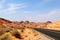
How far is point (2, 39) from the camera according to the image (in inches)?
1163

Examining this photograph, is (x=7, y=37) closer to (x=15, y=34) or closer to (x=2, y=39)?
(x=2, y=39)

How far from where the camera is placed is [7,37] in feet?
101

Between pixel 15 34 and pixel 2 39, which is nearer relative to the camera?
pixel 2 39

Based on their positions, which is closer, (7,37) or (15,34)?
(7,37)

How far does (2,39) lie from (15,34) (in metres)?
16.1

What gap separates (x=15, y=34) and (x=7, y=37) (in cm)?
1490

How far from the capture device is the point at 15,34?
150ft

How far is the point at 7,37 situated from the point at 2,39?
4.36 feet

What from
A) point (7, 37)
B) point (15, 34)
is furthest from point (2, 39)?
point (15, 34)
